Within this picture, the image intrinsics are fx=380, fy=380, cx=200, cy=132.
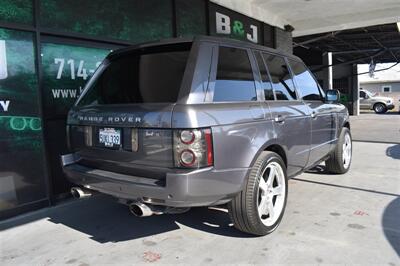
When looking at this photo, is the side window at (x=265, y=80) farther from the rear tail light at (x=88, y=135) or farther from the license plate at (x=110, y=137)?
the rear tail light at (x=88, y=135)

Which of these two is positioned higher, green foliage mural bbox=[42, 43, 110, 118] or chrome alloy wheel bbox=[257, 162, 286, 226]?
green foliage mural bbox=[42, 43, 110, 118]

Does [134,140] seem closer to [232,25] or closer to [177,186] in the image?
[177,186]

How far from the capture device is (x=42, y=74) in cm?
488

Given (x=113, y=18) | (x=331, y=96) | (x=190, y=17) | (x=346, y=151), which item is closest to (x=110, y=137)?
(x=113, y=18)

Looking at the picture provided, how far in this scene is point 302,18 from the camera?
1043 centimetres

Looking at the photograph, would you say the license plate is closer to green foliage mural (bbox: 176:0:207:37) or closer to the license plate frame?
the license plate frame

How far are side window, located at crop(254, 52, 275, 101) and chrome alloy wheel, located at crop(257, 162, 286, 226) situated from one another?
71 centimetres

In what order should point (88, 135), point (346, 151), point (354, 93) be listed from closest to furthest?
1. point (88, 135)
2. point (346, 151)
3. point (354, 93)

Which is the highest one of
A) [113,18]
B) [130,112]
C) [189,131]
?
[113,18]

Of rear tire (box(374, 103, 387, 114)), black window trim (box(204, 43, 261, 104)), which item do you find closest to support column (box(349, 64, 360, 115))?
rear tire (box(374, 103, 387, 114))

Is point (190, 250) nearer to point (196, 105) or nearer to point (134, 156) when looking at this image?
point (134, 156)

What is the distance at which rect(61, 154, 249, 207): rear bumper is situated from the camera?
9.75ft

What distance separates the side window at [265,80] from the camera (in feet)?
13.0

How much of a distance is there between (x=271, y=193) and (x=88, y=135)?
6.28ft
